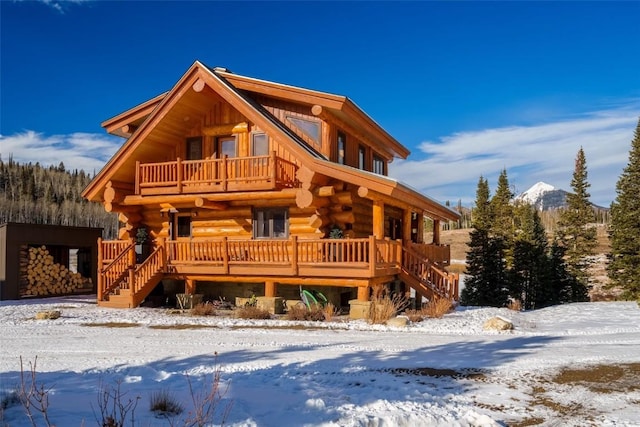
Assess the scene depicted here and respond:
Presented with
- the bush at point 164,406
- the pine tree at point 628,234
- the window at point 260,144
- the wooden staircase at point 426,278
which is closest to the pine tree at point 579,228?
the pine tree at point 628,234

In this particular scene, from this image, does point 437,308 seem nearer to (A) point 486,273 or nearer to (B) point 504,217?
(A) point 486,273

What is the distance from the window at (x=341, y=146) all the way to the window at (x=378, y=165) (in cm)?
399

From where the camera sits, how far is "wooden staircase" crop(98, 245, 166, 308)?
18.1 m

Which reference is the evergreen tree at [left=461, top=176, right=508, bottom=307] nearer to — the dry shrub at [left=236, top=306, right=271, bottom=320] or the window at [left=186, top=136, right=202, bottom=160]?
the window at [left=186, top=136, right=202, bottom=160]

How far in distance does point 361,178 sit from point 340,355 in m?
7.14

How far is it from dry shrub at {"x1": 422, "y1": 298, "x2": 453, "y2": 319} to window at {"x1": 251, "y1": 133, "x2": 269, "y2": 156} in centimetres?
850

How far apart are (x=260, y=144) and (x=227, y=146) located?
1571 millimetres

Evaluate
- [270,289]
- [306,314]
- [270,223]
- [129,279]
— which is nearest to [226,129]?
[270,223]

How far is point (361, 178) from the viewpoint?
15789 mm

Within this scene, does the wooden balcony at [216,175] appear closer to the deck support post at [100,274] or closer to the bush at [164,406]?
the deck support post at [100,274]

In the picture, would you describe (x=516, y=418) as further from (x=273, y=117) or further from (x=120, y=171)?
(x=120, y=171)

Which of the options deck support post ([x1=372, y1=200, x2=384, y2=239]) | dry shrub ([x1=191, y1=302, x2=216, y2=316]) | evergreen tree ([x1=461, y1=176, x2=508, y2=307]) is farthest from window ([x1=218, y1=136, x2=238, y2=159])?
evergreen tree ([x1=461, y1=176, x2=508, y2=307])

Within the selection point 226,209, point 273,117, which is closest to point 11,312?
point 226,209

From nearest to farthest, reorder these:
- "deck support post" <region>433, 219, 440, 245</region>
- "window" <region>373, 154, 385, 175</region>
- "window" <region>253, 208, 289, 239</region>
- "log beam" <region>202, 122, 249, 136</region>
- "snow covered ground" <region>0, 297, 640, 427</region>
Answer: "snow covered ground" <region>0, 297, 640, 427</region>
"window" <region>253, 208, 289, 239</region>
"log beam" <region>202, 122, 249, 136</region>
"window" <region>373, 154, 385, 175</region>
"deck support post" <region>433, 219, 440, 245</region>
